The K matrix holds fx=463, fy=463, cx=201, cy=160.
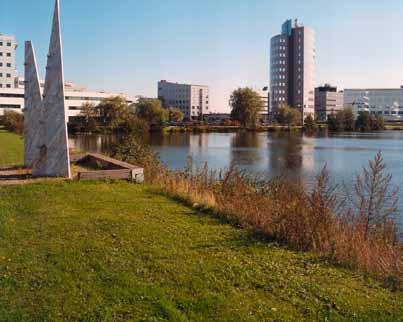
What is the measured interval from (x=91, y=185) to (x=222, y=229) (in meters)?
6.62

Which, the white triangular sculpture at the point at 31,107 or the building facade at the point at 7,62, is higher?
the building facade at the point at 7,62

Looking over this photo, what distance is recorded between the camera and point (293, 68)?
153 m

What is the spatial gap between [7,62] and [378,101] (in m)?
135

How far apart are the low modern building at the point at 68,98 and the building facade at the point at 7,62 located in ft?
8.40

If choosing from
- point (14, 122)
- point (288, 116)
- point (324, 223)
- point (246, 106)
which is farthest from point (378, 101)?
point (324, 223)

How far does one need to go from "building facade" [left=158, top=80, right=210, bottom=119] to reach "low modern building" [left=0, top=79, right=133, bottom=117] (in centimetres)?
5403

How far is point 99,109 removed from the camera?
93.8 metres

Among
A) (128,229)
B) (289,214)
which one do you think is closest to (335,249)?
(289,214)

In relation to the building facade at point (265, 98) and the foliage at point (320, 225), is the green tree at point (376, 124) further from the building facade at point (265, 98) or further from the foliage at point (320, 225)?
the foliage at point (320, 225)

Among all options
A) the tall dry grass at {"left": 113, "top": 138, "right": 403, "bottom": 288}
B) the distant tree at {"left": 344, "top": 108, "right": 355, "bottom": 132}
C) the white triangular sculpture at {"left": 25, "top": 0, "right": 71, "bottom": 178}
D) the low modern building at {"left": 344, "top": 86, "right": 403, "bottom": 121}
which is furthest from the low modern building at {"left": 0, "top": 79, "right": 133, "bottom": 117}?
the low modern building at {"left": 344, "top": 86, "right": 403, "bottom": 121}

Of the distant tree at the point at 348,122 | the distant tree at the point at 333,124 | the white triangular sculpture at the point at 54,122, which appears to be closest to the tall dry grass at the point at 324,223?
the white triangular sculpture at the point at 54,122

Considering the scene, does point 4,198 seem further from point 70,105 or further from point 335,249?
point 70,105

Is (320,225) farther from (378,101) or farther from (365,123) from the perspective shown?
(378,101)

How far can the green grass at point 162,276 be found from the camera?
5.36 m
